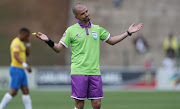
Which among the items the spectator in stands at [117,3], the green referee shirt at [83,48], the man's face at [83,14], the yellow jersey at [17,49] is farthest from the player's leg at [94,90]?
the spectator in stands at [117,3]

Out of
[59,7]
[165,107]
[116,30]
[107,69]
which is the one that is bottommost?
[165,107]

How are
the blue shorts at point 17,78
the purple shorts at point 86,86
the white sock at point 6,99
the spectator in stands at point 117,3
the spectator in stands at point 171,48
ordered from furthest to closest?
the spectator in stands at point 117,3 → the spectator in stands at point 171,48 → the blue shorts at point 17,78 → the white sock at point 6,99 → the purple shorts at point 86,86

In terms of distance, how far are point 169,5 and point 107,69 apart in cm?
1079

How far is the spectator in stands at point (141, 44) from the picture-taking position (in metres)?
30.5

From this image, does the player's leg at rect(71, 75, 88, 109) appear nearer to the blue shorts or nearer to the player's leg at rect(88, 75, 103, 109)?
the player's leg at rect(88, 75, 103, 109)

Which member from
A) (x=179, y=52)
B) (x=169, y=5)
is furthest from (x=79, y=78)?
(x=169, y=5)

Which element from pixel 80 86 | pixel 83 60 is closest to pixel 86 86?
pixel 80 86

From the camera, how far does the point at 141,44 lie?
30453mm

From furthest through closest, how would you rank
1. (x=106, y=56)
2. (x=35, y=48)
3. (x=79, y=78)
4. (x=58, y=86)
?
(x=35, y=48) < (x=106, y=56) < (x=58, y=86) < (x=79, y=78)

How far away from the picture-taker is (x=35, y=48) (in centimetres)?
3553

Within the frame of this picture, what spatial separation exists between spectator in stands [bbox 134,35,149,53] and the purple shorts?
2231cm

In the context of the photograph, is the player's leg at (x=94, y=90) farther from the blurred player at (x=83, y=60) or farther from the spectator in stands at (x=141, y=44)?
the spectator in stands at (x=141, y=44)

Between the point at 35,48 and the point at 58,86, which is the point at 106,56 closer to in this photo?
the point at 35,48

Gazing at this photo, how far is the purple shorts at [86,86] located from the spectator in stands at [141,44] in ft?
73.2
